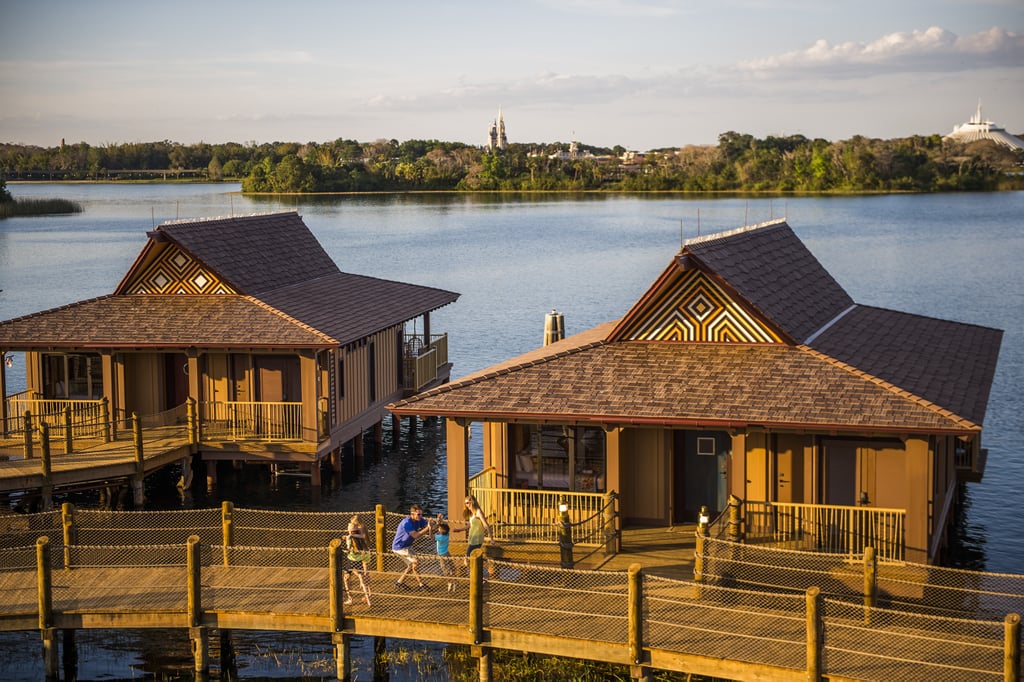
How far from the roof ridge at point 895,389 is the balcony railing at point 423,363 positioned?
18.7m

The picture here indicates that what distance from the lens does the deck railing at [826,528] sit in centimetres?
2495

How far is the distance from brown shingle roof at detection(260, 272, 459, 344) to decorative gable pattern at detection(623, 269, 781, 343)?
10.4 meters

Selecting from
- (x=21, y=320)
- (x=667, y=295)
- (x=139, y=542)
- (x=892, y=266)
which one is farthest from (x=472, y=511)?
(x=892, y=266)

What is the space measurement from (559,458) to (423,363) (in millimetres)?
16984

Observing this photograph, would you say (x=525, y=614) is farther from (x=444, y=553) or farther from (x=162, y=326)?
(x=162, y=326)

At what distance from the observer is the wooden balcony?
146 feet

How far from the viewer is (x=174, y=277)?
40000 millimetres

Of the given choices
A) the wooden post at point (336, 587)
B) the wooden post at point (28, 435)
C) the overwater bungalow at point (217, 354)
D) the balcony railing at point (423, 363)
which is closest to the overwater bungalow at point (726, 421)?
the wooden post at point (336, 587)

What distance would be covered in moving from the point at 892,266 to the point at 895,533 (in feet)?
291

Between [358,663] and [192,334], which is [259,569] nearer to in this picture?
[358,663]

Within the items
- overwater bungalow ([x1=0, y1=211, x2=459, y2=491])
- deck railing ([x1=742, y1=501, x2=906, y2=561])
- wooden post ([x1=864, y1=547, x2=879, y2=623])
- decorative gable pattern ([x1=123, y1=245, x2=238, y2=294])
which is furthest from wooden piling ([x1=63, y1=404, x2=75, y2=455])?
wooden post ([x1=864, y1=547, x2=879, y2=623])

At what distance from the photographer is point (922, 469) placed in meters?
24.8

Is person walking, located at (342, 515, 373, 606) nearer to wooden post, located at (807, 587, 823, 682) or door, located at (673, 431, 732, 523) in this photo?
door, located at (673, 431, 732, 523)

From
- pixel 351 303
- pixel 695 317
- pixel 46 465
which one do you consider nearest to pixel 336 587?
pixel 695 317
